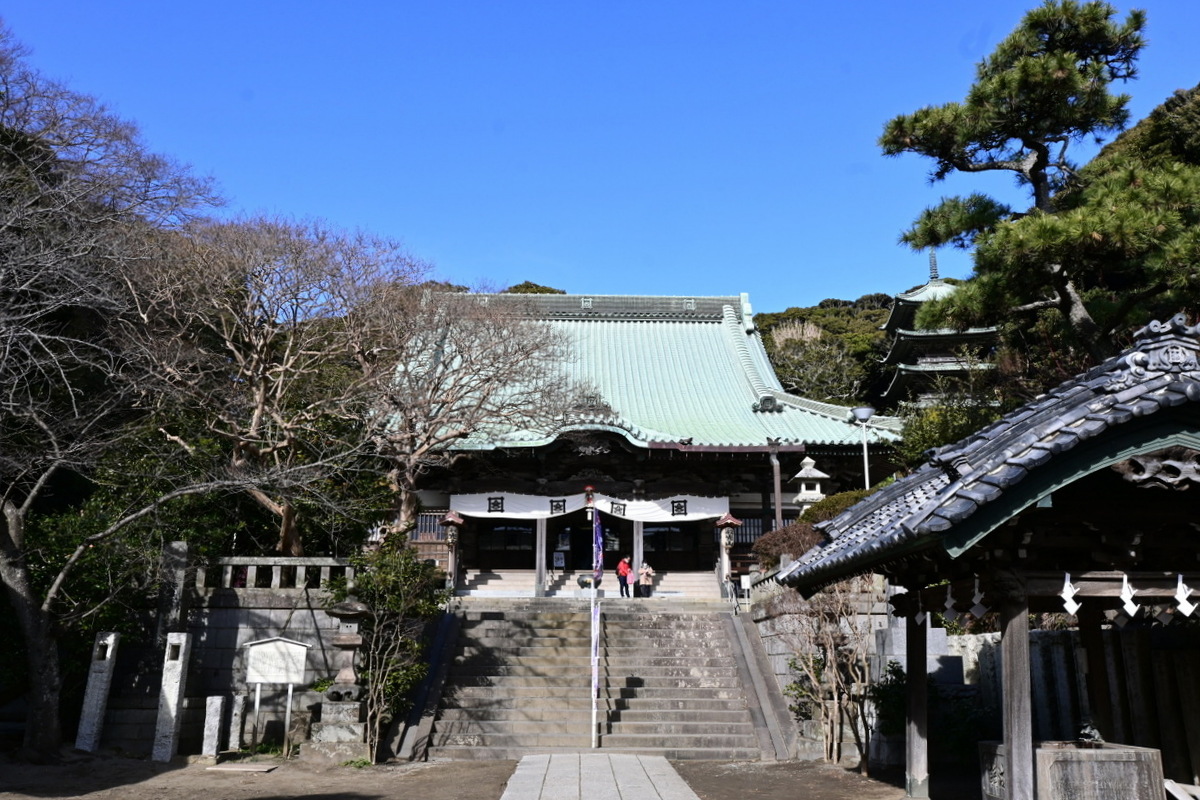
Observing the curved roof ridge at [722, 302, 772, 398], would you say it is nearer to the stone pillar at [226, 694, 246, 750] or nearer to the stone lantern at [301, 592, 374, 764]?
the stone lantern at [301, 592, 374, 764]

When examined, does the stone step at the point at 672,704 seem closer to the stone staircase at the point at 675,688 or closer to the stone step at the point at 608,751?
the stone staircase at the point at 675,688

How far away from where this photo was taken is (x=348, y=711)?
40.1 feet

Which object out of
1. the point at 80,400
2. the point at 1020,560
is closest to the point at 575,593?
the point at 80,400

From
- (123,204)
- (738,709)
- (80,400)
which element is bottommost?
(738,709)

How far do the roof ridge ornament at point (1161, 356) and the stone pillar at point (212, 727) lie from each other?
37.2 ft

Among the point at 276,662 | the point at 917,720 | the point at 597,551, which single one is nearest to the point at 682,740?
the point at 276,662

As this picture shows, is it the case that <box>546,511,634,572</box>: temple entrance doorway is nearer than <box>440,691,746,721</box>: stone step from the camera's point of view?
No

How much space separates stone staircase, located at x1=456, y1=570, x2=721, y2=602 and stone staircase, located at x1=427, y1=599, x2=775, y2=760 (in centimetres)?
400

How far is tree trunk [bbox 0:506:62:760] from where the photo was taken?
37.2ft

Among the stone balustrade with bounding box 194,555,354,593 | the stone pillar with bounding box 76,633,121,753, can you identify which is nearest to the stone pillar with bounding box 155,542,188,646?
the stone balustrade with bounding box 194,555,354,593

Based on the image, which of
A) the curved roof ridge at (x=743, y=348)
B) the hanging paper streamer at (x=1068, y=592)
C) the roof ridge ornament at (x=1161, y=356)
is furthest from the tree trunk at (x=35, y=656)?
the curved roof ridge at (x=743, y=348)

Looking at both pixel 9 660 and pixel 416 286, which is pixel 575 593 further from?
pixel 9 660

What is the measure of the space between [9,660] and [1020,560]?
12785 mm

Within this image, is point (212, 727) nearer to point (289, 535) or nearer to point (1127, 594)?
point (289, 535)
